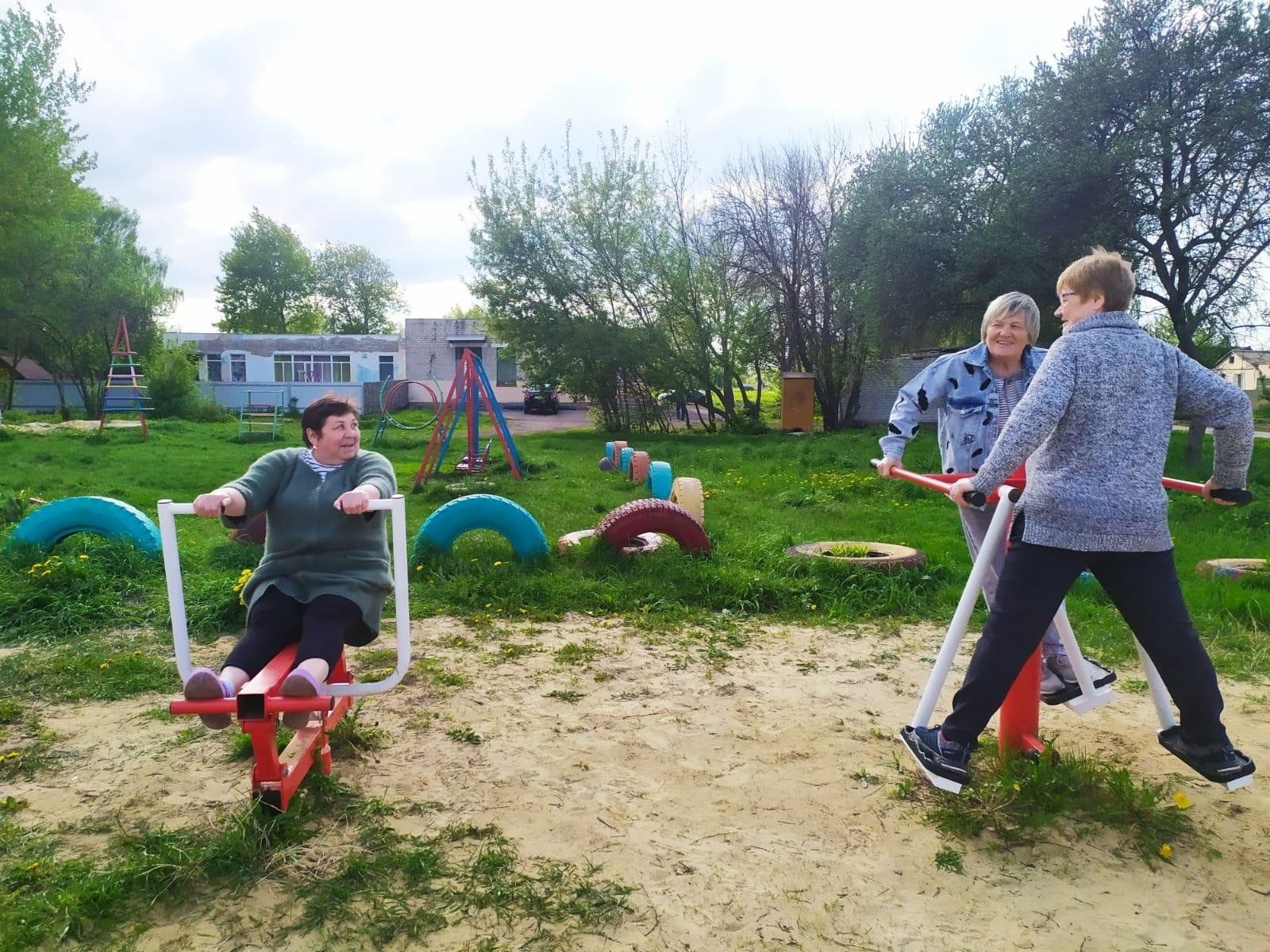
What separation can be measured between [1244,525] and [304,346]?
38.3 m

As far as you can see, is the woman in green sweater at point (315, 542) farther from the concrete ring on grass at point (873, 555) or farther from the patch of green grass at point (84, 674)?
the concrete ring on grass at point (873, 555)

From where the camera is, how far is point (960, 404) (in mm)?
3312

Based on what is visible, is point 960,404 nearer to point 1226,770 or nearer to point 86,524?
point 1226,770

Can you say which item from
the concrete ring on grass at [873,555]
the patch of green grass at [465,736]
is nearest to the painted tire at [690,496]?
the concrete ring on grass at [873,555]

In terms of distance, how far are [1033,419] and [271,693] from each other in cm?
237

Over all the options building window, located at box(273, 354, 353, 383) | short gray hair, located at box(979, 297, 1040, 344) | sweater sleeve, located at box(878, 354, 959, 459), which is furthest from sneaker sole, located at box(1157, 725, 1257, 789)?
building window, located at box(273, 354, 353, 383)

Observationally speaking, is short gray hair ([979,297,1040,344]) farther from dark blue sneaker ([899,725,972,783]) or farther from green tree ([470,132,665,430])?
green tree ([470,132,665,430])

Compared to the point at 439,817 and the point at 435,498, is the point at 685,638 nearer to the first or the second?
the point at 439,817

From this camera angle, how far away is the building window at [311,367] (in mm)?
39594

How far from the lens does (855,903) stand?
2383mm

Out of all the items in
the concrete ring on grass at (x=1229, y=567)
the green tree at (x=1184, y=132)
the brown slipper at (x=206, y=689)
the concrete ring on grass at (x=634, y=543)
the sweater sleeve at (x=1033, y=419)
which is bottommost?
the concrete ring on grass at (x=1229, y=567)

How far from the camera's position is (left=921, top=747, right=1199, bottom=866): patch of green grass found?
2.73 meters

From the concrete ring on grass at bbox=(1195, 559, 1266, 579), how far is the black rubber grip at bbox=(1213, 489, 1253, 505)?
12.7 ft

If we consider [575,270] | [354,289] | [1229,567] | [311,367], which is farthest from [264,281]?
[1229,567]
